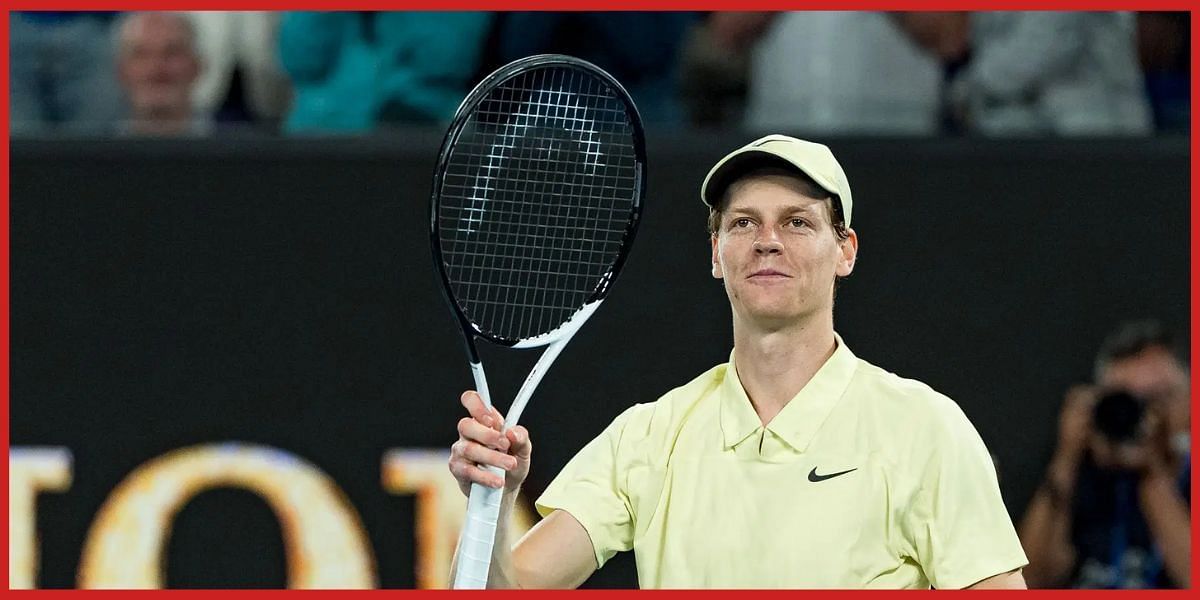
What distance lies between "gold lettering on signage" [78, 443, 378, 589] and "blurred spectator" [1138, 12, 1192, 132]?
7.98ft

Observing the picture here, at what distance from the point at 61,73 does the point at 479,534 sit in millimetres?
3000

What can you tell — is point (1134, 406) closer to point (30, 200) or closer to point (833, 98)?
point (833, 98)

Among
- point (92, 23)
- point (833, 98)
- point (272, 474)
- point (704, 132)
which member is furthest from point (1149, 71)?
point (92, 23)

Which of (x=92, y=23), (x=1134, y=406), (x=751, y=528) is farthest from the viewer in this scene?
(x=92, y=23)

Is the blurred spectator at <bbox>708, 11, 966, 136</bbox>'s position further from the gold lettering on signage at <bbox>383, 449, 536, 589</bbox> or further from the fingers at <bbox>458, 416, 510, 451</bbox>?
the fingers at <bbox>458, 416, 510, 451</bbox>

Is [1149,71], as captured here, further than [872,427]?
Yes

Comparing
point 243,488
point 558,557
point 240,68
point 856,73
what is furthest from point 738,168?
point 240,68

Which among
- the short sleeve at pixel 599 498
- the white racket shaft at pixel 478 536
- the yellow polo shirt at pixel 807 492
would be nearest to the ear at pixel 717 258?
the yellow polo shirt at pixel 807 492

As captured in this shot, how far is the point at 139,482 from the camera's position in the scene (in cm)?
521

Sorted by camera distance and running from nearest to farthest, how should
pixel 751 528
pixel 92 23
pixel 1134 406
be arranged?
pixel 751 528
pixel 1134 406
pixel 92 23

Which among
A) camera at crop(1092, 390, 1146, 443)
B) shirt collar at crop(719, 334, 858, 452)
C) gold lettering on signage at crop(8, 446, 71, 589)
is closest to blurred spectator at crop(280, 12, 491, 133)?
gold lettering on signage at crop(8, 446, 71, 589)

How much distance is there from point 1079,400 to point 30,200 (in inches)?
115

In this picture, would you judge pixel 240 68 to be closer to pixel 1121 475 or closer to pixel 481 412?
pixel 1121 475

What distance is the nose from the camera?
2701mm
